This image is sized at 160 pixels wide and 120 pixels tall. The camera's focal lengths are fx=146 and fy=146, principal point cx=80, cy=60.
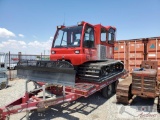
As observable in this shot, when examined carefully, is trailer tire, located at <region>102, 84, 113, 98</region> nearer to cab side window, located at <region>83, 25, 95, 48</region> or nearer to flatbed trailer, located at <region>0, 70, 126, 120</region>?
flatbed trailer, located at <region>0, 70, 126, 120</region>

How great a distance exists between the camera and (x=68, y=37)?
6.43 metres

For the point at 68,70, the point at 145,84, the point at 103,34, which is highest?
the point at 103,34

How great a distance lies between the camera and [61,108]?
224 inches

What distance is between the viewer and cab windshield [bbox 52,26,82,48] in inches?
238

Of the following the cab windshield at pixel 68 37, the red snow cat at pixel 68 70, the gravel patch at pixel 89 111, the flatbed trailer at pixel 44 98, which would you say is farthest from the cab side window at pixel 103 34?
the gravel patch at pixel 89 111

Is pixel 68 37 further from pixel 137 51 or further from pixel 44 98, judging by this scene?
pixel 137 51

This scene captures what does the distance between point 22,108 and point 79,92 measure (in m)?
1.80

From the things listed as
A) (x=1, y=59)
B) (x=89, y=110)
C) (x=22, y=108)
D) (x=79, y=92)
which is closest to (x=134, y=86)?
(x=89, y=110)

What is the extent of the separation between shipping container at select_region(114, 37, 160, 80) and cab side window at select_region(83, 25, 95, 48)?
5901 mm

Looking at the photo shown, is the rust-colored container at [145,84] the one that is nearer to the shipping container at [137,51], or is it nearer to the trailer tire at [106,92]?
the trailer tire at [106,92]

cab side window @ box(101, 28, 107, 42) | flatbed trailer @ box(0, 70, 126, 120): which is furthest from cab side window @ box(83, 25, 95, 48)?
flatbed trailer @ box(0, 70, 126, 120)

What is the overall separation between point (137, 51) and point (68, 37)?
6.83m

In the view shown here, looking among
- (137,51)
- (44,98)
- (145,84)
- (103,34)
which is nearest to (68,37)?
(103,34)

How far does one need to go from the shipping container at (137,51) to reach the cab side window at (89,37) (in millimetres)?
5901
